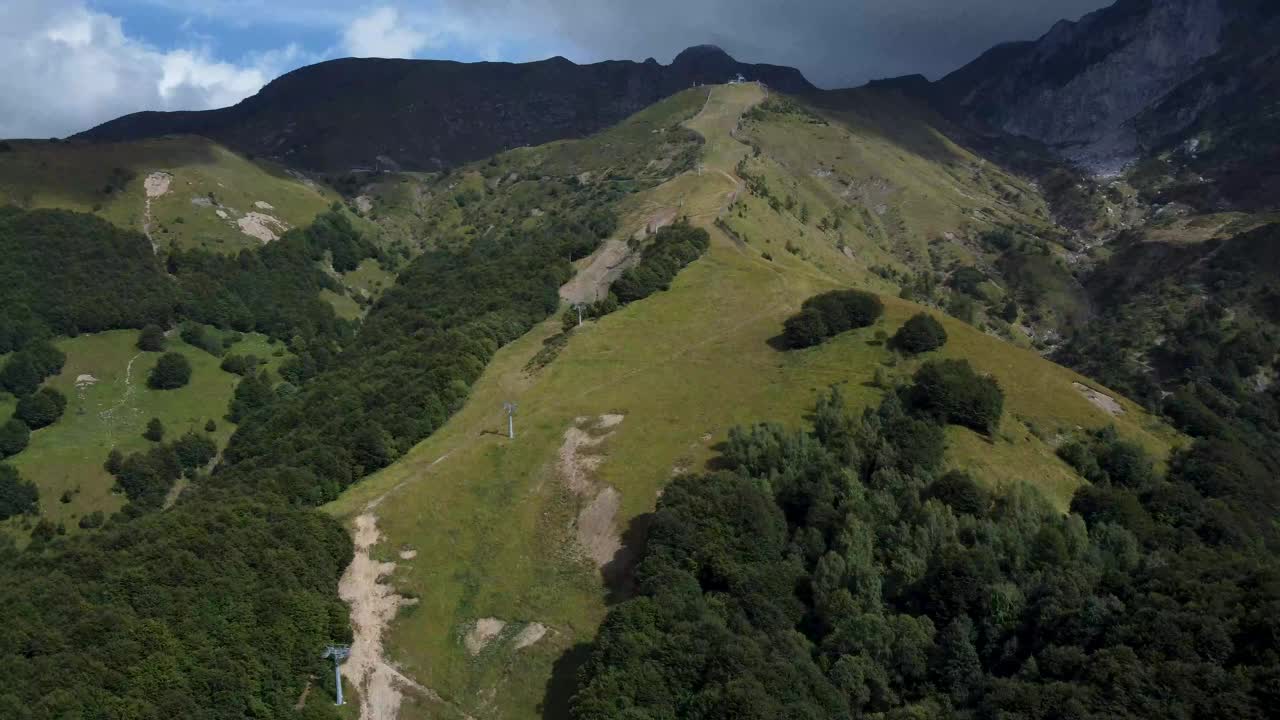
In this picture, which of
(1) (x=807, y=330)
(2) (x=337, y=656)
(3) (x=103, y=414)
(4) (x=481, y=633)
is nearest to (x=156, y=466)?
(3) (x=103, y=414)

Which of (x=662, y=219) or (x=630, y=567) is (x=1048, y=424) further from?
(x=662, y=219)

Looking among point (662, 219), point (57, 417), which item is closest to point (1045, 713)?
point (662, 219)

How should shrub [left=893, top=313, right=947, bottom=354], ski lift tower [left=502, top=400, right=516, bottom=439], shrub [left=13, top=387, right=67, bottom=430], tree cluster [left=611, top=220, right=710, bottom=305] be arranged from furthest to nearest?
shrub [left=13, top=387, right=67, bottom=430] < tree cluster [left=611, top=220, right=710, bottom=305] < shrub [left=893, top=313, right=947, bottom=354] < ski lift tower [left=502, top=400, right=516, bottom=439]

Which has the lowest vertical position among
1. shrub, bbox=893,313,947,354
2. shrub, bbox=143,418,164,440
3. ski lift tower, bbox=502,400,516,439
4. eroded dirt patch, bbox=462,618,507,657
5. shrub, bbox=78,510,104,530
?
shrub, bbox=78,510,104,530

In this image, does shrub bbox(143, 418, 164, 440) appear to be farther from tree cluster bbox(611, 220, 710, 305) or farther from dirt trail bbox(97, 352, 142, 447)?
tree cluster bbox(611, 220, 710, 305)

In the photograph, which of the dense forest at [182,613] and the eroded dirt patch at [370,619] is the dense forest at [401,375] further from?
the eroded dirt patch at [370,619]

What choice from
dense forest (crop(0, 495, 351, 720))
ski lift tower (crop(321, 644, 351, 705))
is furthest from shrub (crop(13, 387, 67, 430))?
ski lift tower (crop(321, 644, 351, 705))
